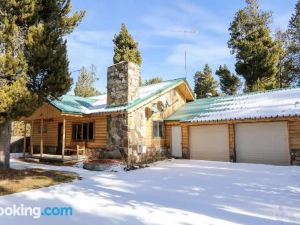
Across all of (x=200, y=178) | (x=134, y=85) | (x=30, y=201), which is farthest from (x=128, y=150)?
(x=30, y=201)

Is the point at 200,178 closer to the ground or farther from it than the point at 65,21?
closer to the ground

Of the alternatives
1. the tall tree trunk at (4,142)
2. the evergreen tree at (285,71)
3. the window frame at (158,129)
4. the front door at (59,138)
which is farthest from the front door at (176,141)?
the evergreen tree at (285,71)

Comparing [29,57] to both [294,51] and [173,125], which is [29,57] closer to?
[173,125]

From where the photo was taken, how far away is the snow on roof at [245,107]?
15550 millimetres

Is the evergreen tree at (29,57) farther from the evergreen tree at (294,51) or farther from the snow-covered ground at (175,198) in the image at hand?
the evergreen tree at (294,51)

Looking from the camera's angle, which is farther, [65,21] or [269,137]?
[269,137]

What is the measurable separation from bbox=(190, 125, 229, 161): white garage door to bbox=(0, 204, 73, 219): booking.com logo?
12.1 m

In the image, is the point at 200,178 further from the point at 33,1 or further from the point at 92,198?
the point at 33,1

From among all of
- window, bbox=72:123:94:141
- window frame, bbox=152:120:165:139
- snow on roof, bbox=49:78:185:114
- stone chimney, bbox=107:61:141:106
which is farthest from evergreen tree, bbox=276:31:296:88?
window, bbox=72:123:94:141

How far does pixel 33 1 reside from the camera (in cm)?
1203

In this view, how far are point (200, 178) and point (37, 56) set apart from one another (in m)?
8.63

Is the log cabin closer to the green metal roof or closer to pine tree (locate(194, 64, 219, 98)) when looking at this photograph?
the green metal roof

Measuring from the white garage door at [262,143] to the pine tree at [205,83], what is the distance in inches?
883

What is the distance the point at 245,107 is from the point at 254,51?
13.8m
